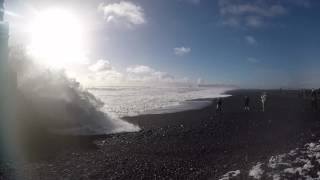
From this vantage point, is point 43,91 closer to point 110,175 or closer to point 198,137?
point 198,137

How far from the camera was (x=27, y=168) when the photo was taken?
20.8 metres

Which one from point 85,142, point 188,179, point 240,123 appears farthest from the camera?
point 240,123

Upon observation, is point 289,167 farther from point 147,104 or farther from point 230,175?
point 147,104

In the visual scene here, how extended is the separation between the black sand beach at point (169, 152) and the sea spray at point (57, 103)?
460 centimetres

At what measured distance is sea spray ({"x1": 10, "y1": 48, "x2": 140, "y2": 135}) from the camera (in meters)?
35.2

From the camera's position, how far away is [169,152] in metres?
25.3

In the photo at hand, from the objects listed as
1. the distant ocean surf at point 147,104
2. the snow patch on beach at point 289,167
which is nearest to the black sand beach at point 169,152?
the snow patch on beach at point 289,167

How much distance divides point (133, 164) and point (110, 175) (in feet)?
8.02

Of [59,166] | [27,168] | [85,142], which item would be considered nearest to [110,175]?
[59,166]

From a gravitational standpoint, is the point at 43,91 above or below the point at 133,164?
above

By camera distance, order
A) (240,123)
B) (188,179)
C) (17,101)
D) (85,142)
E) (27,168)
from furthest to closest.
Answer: (240,123) → (17,101) → (85,142) → (27,168) → (188,179)

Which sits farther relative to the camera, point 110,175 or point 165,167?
point 165,167

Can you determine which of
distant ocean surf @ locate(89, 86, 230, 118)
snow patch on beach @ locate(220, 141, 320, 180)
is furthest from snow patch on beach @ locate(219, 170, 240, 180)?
distant ocean surf @ locate(89, 86, 230, 118)

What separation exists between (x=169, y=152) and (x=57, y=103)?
17.9 meters
